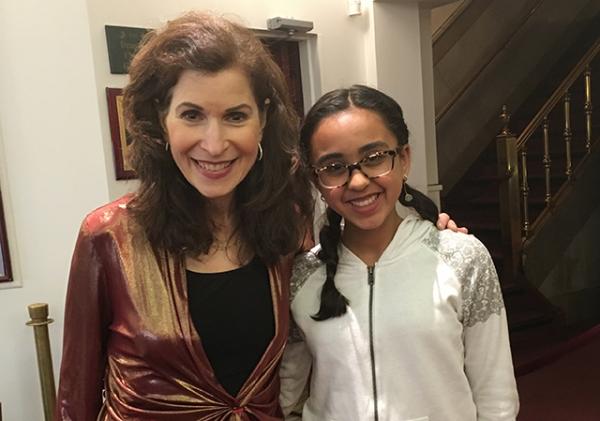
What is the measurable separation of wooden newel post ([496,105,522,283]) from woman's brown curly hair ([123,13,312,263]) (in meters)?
2.98

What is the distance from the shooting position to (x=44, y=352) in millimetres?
2141

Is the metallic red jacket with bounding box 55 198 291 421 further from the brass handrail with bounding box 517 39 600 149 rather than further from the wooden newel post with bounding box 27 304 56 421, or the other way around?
the brass handrail with bounding box 517 39 600 149

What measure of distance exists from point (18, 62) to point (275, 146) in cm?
125

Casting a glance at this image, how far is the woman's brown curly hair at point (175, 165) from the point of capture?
1.18m

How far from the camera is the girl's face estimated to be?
4.24ft

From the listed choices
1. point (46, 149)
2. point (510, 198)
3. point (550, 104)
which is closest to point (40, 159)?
point (46, 149)

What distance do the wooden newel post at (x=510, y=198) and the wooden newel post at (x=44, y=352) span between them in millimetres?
3013

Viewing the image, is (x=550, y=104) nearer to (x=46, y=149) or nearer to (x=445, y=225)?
(x=445, y=225)

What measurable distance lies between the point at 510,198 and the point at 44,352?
3.05 m

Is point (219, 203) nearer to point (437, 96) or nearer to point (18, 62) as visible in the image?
point (18, 62)

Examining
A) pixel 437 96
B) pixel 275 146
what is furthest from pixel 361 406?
pixel 437 96

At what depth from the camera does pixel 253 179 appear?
1.34 m

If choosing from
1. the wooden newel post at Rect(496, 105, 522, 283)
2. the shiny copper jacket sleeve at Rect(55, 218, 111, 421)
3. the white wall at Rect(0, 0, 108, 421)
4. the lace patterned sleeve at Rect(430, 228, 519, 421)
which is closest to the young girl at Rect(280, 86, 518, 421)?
the lace patterned sleeve at Rect(430, 228, 519, 421)

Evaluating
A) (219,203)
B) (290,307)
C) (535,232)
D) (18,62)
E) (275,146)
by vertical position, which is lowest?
(535,232)
